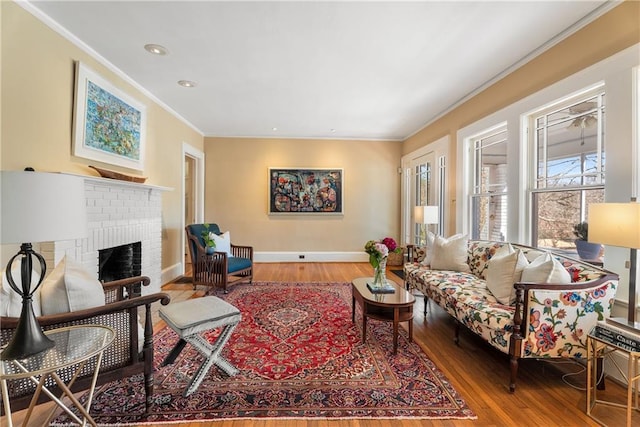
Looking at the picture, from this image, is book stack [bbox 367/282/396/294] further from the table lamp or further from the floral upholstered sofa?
the table lamp

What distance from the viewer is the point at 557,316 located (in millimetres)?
1760

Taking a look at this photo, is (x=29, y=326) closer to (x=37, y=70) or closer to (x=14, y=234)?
(x=14, y=234)

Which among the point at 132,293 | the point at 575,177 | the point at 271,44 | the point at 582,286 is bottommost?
the point at 132,293

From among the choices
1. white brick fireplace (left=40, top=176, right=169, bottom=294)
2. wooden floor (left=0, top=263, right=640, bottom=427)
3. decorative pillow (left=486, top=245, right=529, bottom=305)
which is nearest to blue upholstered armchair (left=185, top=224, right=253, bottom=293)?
white brick fireplace (left=40, top=176, right=169, bottom=294)

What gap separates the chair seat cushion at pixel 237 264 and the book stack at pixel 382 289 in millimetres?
2133

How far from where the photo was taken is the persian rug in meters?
1.60

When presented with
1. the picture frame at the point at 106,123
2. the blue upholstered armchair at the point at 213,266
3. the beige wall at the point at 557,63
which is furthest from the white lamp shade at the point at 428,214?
the picture frame at the point at 106,123

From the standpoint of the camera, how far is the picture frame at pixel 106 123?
2457 millimetres

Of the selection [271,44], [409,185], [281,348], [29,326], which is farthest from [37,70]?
[409,185]

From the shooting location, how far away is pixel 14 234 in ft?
3.47

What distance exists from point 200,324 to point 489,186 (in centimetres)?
347

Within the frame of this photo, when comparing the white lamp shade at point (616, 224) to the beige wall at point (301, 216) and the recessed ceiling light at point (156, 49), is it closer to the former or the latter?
Answer: the recessed ceiling light at point (156, 49)

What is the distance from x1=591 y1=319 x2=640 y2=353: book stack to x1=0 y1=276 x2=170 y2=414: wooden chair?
8.46 feet

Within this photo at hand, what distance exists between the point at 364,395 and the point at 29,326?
1.79 meters
